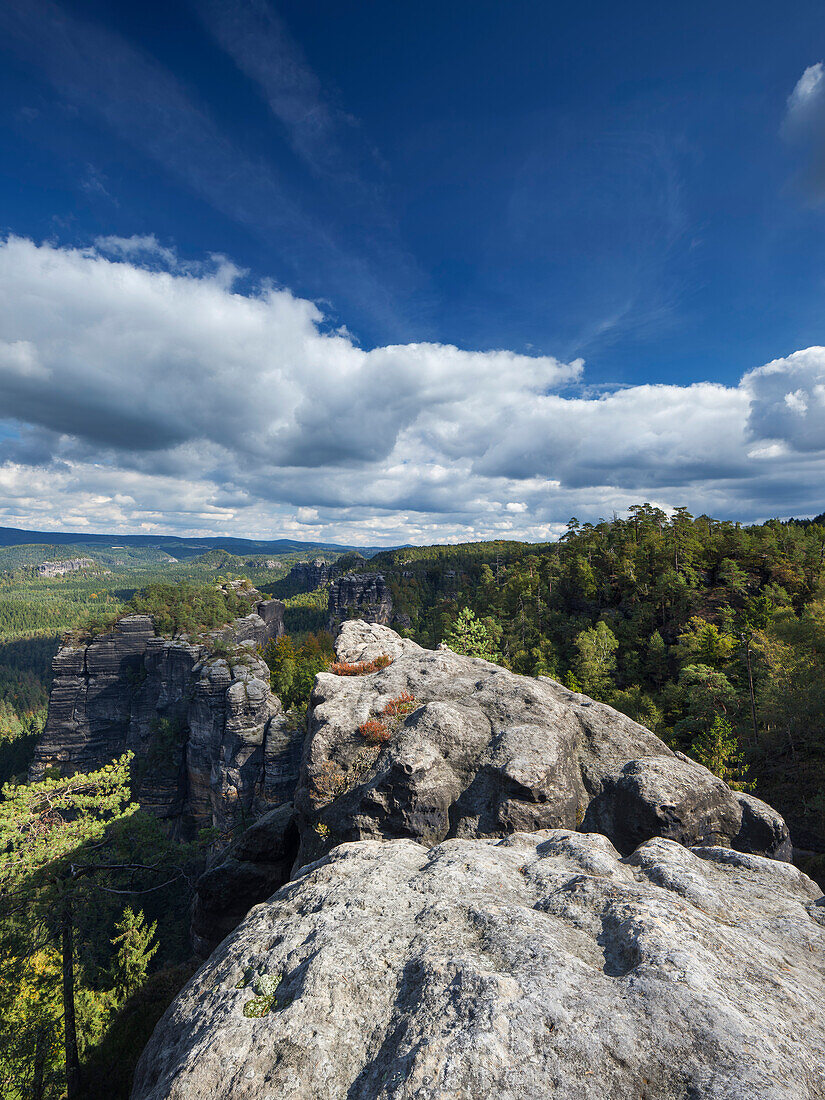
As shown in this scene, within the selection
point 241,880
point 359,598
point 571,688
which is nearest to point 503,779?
point 241,880

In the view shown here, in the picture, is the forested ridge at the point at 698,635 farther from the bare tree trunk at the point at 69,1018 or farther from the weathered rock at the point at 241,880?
the bare tree trunk at the point at 69,1018

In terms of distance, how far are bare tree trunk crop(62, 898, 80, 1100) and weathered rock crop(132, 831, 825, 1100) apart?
12.8 metres

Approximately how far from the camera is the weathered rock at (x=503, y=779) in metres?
12.8

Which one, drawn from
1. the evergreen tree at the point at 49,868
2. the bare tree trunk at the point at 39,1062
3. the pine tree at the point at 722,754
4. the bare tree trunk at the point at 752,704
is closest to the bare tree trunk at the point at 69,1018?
the evergreen tree at the point at 49,868

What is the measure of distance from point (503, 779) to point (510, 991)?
7.86 meters

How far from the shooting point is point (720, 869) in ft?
31.6

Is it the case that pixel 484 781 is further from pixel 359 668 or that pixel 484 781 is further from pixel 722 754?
pixel 722 754

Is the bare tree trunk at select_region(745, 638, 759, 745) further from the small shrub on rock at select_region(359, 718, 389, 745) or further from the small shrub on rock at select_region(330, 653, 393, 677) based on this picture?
the small shrub on rock at select_region(359, 718, 389, 745)

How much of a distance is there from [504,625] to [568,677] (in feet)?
93.4

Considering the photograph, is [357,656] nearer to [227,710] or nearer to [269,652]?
[227,710]

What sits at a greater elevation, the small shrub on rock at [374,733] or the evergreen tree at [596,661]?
the small shrub on rock at [374,733]

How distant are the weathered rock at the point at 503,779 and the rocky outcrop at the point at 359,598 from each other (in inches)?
4590

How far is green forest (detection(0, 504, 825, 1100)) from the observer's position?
1638 cm

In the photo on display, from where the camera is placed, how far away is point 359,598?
13750 cm
